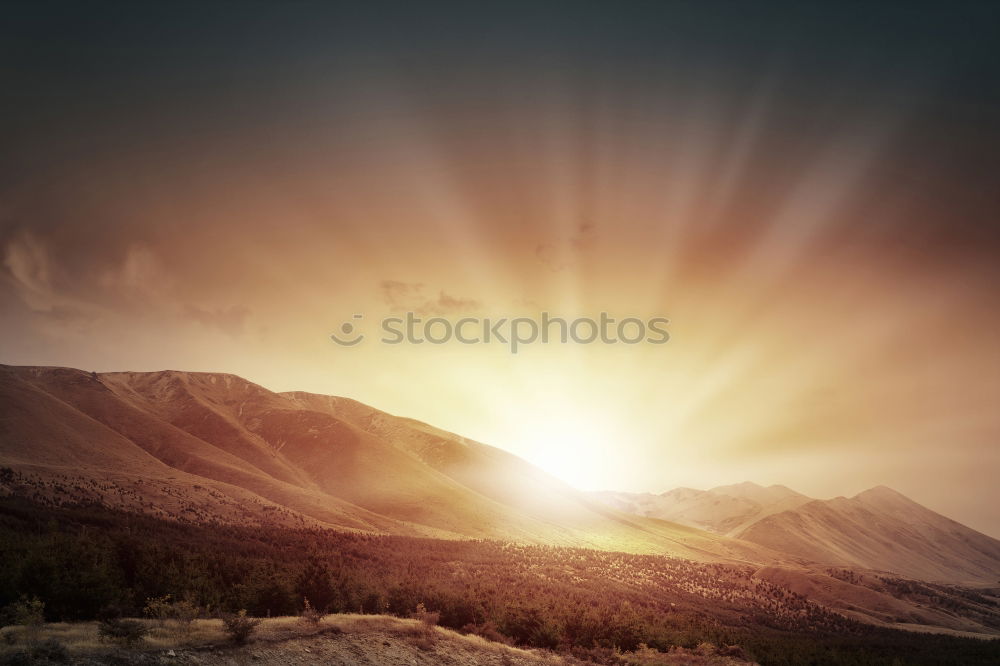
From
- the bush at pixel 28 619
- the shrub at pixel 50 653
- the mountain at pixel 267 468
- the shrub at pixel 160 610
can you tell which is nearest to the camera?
the shrub at pixel 50 653

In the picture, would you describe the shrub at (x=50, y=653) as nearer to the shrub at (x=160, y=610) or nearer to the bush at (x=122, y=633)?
the bush at (x=122, y=633)

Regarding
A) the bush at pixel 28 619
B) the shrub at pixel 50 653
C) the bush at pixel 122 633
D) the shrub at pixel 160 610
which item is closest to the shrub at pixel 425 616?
the shrub at pixel 160 610

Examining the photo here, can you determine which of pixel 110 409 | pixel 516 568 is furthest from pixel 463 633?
pixel 110 409

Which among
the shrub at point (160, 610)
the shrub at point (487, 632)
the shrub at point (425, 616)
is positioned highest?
the shrub at point (160, 610)

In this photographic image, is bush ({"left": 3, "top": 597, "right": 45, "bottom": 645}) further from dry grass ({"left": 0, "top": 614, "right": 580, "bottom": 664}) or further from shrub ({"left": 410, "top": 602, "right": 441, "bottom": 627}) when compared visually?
shrub ({"left": 410, "top": 602, "right": 441, "bottom": 627})

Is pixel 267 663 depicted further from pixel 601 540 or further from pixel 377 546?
pixel 601 540

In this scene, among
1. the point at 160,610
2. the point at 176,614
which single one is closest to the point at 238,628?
the point at 176,614

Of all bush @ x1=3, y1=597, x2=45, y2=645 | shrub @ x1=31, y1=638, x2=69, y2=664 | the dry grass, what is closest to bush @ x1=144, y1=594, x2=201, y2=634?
the dry grass

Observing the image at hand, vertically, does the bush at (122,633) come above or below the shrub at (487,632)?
above
